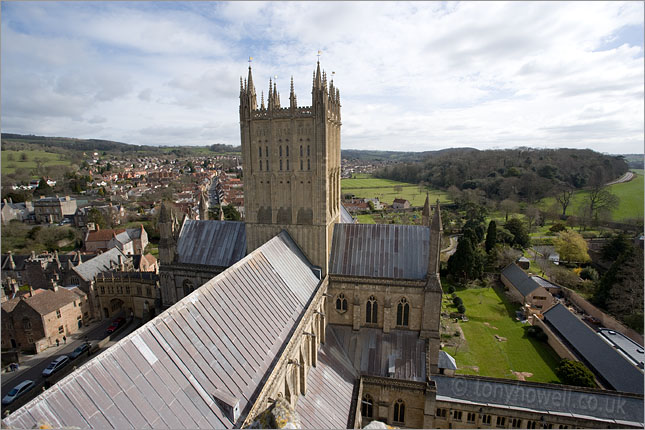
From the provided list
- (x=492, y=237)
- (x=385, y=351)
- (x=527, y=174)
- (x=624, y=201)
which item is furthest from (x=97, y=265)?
(x=527, y=174)

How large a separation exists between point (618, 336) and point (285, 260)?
122 ft

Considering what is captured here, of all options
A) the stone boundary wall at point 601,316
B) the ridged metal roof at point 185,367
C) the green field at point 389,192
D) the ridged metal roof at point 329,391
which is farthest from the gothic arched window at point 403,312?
the green field at point 389,192

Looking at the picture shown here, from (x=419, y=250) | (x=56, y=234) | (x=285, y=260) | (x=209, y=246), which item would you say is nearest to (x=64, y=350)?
(x=209, y=246)

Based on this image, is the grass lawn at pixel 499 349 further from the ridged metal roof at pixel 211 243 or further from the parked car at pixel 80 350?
the parked car at pixel 80 350

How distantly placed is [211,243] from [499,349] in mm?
32089

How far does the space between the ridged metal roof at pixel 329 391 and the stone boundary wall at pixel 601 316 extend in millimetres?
34606

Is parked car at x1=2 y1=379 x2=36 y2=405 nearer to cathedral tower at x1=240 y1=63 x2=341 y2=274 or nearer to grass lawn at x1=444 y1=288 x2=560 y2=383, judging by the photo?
cathedral tower at x1=240 y1=63 x2=341 y2=274

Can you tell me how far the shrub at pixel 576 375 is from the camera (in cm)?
2792

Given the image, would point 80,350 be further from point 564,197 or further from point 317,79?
point 564,197

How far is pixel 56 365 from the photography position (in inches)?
1328

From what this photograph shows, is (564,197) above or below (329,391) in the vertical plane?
above

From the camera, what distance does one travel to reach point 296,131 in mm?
24234

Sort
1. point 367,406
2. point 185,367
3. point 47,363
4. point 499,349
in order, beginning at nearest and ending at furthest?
point 185,367, point 367,406, point 47,363, point 499,349

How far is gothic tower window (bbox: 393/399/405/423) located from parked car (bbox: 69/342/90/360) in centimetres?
3444
